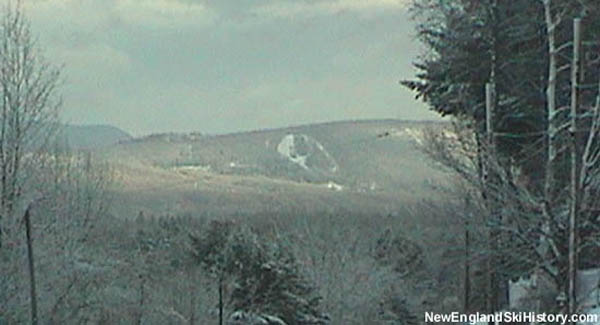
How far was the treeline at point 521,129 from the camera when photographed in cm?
1377

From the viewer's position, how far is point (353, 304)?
167 ft

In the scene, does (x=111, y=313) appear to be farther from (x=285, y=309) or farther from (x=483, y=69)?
(x=483, y=69)

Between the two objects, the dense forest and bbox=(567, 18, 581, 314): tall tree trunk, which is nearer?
bbox=(567, 18, 581, 314): tall tree trunk

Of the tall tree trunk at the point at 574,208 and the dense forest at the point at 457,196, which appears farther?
the dense forest at the point at 457,196

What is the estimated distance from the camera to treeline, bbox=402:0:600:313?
13.8 meters

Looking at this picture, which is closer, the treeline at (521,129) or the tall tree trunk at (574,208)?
the tall tree trunk at (574,208)

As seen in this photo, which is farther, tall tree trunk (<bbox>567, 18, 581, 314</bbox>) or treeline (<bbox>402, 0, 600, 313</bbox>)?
treeline (<bbox>402, 0, 600, 313</bbox>)

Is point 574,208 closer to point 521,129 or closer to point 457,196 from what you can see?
point 457,196

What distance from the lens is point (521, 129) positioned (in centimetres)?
2186

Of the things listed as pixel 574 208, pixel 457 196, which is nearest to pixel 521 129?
pixel 457 196

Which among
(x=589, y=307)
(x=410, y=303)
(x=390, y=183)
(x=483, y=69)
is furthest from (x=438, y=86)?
(x=390, y=183)

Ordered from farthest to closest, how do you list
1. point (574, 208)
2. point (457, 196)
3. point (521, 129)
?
point (521, 129) < point (457, 196) < point (574, 208)

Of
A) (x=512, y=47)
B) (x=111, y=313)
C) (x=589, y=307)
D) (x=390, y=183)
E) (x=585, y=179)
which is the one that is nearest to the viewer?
(x=585, y=179)

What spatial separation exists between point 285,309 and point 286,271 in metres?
2.74
